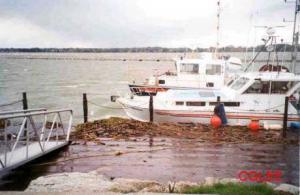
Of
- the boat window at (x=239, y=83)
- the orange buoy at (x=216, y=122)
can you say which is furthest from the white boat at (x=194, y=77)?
the orange buoy at (x=216, y=122)

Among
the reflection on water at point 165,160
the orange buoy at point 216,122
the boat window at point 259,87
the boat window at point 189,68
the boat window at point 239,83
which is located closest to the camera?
the reflection on water at point 165,160

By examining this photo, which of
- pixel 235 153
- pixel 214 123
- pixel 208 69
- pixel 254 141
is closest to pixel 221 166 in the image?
pixel 235 153

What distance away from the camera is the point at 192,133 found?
10461 mm

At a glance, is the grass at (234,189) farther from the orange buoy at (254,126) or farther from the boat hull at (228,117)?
the boat hull at (228,117)

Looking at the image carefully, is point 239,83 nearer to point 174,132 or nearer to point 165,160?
point 174,132

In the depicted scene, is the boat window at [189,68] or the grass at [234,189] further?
the boat window at [189,68]

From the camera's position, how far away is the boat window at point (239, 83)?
43.7ft

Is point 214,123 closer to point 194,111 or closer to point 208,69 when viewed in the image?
point 194,111

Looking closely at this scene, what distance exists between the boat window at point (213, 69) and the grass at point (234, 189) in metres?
15.2

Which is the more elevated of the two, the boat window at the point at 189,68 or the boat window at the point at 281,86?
the boat window at the point at 189,68

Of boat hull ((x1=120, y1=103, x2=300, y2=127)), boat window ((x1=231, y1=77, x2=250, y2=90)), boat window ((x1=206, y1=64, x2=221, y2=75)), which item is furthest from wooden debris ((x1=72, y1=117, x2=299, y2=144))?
boat window ((x1=206, y1=64, x2=221, y2=75))

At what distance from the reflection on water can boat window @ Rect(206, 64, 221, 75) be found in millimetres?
11387

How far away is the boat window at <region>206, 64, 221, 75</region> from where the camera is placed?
2031 centimetres

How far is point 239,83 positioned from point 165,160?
23.1 feet
